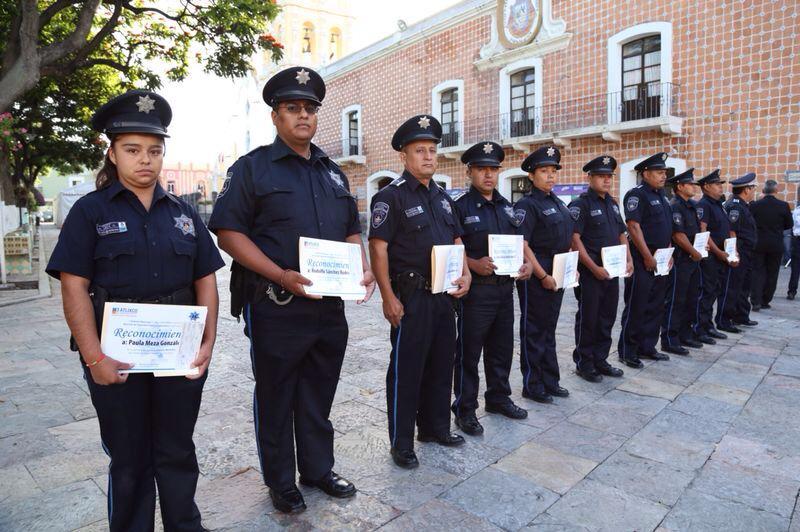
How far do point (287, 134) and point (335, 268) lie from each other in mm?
716

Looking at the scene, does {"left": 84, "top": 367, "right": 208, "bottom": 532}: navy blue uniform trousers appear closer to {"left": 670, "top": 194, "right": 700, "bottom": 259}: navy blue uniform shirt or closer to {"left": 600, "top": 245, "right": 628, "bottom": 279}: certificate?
{"left": 600, "top": 245, "right": 628, "bottom": 279}: certificate

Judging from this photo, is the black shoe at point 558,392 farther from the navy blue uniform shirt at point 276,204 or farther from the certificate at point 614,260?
the navy blue uniform shirt at point 276,204

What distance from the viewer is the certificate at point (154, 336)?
6.68 ft

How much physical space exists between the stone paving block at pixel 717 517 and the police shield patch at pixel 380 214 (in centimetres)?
213

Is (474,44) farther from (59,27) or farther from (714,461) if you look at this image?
(714,461)

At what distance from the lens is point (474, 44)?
61.2 feet

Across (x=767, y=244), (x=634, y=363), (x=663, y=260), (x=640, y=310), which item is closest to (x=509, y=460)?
(x=634, y=363)

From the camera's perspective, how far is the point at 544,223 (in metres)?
4.46

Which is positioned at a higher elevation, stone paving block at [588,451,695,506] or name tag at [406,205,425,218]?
name tag at [406,205,425,218]

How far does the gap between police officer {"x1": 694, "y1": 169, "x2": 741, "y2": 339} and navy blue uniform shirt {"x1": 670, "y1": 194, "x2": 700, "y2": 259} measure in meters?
0.37

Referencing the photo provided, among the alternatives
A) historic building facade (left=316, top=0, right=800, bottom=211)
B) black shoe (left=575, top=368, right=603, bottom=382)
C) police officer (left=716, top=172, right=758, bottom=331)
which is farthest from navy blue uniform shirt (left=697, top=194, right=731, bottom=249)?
historic building facade (left=316, top=0, right=800, bottom=211)

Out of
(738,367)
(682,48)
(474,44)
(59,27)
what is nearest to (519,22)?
(474,44)

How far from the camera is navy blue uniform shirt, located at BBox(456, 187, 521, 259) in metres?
3.84

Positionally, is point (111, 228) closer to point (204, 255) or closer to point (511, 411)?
point (204, 255)
